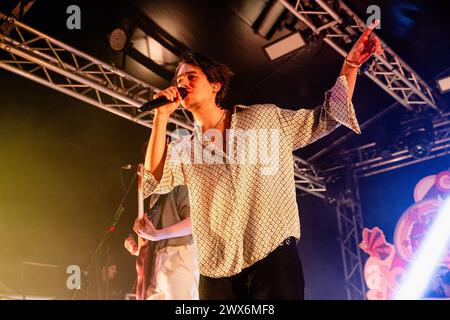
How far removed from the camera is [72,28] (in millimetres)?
4762

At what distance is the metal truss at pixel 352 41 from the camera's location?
470 centimetres

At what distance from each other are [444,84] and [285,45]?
224cm

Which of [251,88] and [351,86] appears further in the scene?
[251,88]

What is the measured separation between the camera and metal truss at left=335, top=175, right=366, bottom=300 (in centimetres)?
684

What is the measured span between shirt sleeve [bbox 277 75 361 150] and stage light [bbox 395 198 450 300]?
16.5ft

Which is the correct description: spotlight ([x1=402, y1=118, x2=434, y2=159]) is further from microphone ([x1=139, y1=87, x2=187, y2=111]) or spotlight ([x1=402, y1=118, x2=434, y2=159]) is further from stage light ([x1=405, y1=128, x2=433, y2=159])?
microphone ([x1=139, y1=87, x2=187, y2=111])

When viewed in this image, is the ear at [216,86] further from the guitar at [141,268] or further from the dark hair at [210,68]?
the guitar at [141,268]

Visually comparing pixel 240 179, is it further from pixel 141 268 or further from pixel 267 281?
pixel 141 268

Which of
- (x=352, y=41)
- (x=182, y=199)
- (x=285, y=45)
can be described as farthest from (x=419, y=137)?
(x=182, y=199)

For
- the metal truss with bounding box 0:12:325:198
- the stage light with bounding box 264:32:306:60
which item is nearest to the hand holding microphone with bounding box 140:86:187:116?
the metal truss with bounding box 0:12:325:198

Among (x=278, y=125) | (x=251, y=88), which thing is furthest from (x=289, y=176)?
(x=251, y=88)
